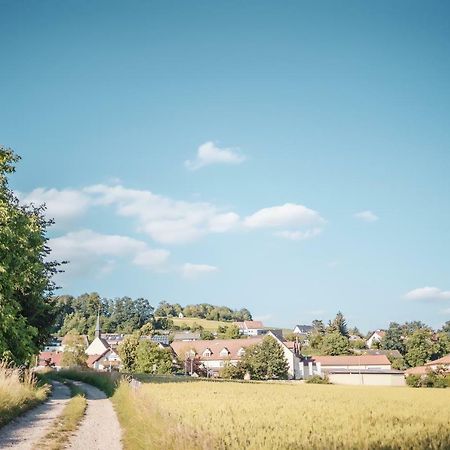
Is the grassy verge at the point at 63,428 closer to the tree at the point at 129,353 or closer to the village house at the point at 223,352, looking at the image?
the tree at the point at 129,353

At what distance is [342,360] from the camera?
106 meters

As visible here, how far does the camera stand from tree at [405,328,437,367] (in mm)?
103250

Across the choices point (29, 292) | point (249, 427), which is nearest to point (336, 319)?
point (29, 292)

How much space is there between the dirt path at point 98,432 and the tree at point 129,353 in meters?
65.5

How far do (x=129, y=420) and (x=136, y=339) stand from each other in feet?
242

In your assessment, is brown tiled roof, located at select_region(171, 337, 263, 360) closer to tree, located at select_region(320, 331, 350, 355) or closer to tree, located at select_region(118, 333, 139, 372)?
tree, located at select_region(320, 331, 350, 355)

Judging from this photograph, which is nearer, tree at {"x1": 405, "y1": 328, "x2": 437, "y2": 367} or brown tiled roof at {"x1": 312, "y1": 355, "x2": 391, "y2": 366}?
tree at {"x1": 405, "y1": 328, "x2": 437, "y2": 367}

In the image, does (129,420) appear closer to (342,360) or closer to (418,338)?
(342,360)

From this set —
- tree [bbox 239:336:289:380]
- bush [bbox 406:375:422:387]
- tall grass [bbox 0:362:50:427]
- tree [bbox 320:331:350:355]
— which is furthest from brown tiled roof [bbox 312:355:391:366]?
tall grass [bbox 0:362:50:427]

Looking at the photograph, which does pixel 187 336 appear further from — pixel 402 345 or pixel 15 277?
pixel 15 277

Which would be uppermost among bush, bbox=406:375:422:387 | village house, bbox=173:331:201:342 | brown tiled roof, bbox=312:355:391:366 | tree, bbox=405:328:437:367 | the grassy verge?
village house, bbox=173:331:201:342

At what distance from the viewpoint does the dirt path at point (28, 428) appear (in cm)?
1317

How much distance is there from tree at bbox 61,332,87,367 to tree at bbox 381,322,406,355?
8409cm

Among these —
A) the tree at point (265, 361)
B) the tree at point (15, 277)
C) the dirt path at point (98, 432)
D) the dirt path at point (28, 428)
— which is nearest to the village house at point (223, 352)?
the tree at point (265, 361)
